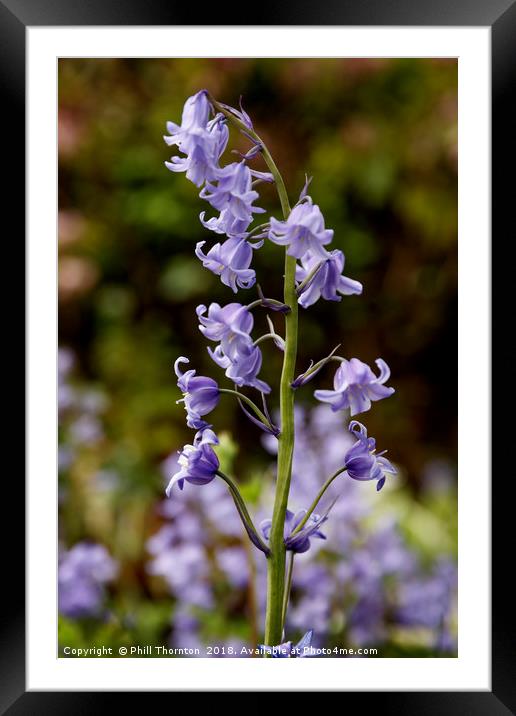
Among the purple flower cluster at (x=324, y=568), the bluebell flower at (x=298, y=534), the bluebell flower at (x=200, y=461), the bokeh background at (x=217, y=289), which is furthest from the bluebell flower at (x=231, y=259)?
the bokeh background at (x=217, y=289)

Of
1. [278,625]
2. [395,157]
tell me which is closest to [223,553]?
[278,625]

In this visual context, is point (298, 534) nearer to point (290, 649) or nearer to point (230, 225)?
point (290, 649)

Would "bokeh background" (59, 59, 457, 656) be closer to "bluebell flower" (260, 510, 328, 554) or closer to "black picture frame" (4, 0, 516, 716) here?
"black picture frame" (4, 0, 516, 716)

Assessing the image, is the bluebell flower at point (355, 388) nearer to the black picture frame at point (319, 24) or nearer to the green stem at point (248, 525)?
the green stem at point (248, 525)
